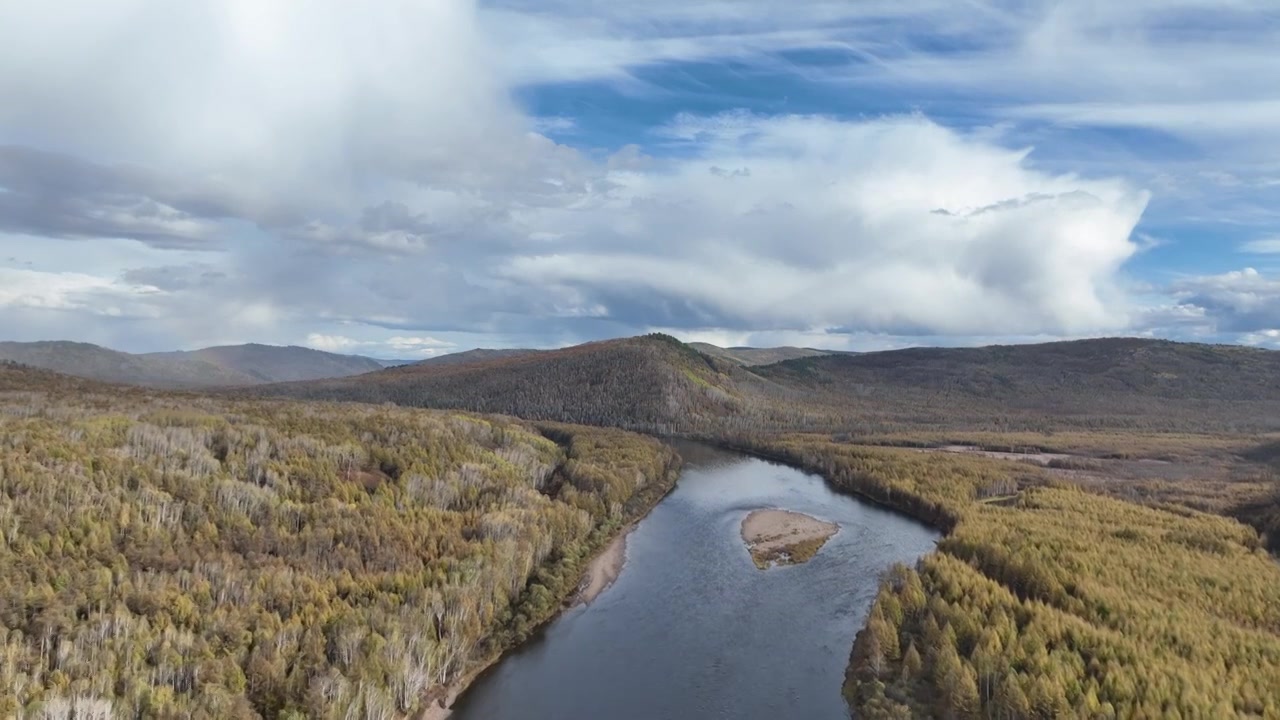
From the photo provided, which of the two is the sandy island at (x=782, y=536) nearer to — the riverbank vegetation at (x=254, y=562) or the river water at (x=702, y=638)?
the river water at (x=702, y=638)

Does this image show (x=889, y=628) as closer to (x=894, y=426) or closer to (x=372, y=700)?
(x=372, y=700)

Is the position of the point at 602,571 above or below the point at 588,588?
above

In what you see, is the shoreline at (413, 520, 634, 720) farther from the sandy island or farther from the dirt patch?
the sandy island

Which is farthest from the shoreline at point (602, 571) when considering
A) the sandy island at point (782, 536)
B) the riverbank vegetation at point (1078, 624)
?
the riverbank vegetation at point (1078, 624)

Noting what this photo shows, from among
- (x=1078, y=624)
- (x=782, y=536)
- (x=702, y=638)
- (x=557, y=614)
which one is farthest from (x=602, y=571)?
(x=1078, y=624)

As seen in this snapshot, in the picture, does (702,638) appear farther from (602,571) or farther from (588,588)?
(602,571)

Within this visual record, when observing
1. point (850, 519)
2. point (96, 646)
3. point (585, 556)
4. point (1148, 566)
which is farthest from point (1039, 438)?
point (96, 646)

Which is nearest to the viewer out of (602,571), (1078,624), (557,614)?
(1078,624)
